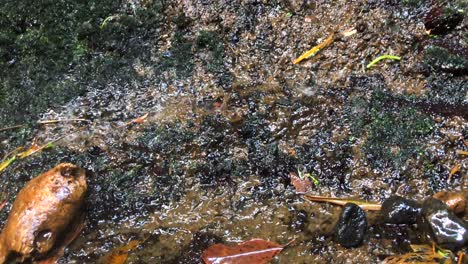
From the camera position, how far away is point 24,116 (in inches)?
116

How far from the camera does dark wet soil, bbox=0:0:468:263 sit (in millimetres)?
2508

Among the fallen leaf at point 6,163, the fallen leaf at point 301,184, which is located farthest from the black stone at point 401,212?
the fallen leaf at point 6,163

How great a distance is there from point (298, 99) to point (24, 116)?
178 centimetres

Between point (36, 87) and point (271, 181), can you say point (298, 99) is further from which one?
point (36, 87)

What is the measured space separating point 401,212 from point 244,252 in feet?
2.76

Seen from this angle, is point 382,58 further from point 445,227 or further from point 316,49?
point 445,227

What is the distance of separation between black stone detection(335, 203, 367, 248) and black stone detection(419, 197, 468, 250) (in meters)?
0.31

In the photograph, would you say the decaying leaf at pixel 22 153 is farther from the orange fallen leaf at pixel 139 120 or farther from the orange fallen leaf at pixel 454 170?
the orange fallen leaf at pixel 454 170

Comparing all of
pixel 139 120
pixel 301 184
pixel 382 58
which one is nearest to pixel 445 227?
pixel 301 184

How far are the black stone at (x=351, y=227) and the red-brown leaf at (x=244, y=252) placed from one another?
1.02 feet

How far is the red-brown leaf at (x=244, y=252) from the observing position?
2.33 metres

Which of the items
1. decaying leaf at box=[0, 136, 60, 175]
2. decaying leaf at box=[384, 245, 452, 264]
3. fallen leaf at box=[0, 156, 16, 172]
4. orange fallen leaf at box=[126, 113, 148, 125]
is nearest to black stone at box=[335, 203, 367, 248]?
decaying leaf at box=[384, 245, 452, 264]

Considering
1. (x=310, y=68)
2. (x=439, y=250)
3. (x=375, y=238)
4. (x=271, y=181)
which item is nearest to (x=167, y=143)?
(x=271, y=181)

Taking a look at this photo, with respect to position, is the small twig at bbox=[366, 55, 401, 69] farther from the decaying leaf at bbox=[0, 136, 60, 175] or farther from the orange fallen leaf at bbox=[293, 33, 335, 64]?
the decaying leaf at bbox=[0, 136, 60, 175]
